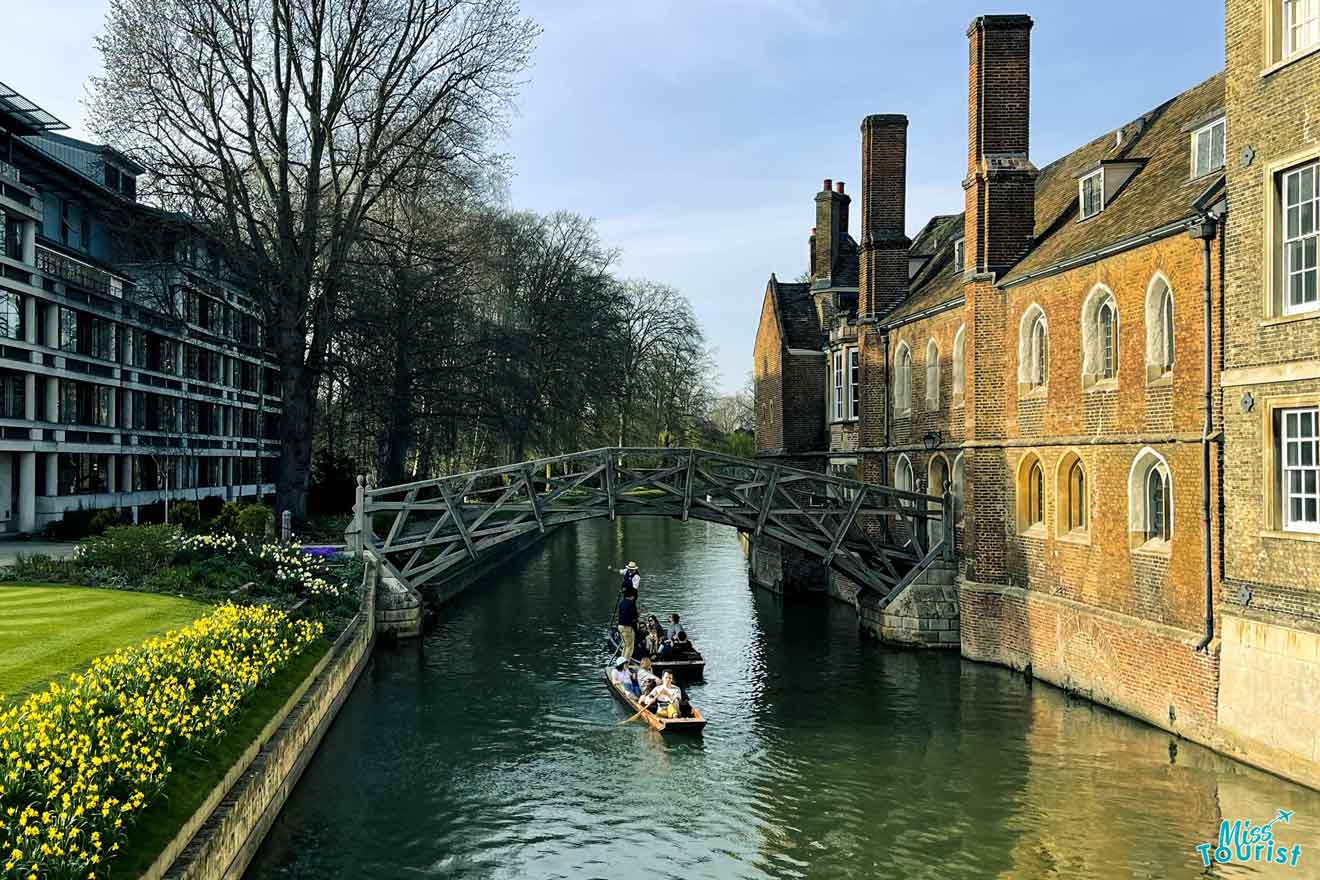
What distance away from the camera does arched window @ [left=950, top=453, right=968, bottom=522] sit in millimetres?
25016

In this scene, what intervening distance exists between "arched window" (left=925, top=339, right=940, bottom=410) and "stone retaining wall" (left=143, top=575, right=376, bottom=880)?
15188 mm

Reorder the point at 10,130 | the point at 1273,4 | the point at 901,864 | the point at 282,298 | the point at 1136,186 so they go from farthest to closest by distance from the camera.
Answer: the point at 10,130, the point at 282,298, the point at 1136,186, the point at 1273,4, the point at 901,864

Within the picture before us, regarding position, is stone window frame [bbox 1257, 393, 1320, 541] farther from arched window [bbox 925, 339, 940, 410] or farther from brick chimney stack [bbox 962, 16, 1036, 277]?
arched window [bbox 925, 339, 940, 410]

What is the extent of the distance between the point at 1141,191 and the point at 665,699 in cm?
1226

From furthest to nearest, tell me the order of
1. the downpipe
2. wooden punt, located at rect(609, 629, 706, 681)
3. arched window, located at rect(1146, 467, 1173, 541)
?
wooden punt, located at rect(609, 629, 706, 681)
arched window, located at rect(1146, 467, 1173, 541)
the downpipe

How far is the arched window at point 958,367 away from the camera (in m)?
25.7

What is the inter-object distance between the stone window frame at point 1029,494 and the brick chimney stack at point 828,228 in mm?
15237

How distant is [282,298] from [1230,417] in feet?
74.5

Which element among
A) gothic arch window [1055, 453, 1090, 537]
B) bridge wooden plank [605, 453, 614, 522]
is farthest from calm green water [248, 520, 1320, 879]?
bridge wooden plank [605, 453, 614, 522]

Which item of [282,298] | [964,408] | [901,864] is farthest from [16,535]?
[901,864]

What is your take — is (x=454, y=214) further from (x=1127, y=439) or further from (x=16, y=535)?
(x=1127, y=439)

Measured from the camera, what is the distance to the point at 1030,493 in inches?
875

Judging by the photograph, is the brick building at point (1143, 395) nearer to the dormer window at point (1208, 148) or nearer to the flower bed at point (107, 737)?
the dormer window at point (1208, 148)

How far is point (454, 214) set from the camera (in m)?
38.0
